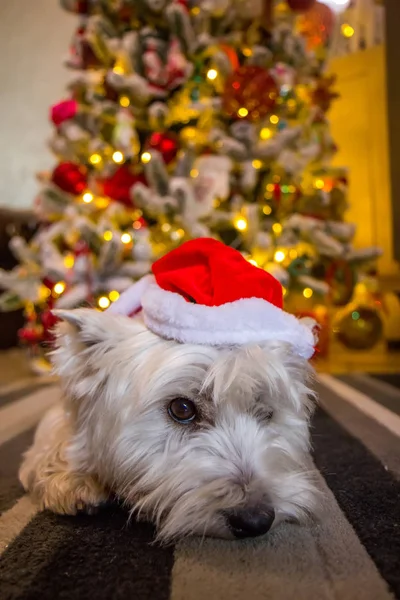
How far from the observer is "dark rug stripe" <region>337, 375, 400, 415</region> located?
1.43 m

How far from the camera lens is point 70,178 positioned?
2.11m

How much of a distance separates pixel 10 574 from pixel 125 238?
58.1 inches

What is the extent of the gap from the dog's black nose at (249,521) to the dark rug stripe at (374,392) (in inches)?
30.9

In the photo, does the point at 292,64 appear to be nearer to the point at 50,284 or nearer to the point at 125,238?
the point at 125,238

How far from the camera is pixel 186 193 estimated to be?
1.94m

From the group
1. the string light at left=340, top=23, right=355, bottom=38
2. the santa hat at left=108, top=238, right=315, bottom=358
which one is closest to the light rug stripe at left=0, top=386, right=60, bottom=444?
the santa hat at left=108, top=238, right=315, bottom=358

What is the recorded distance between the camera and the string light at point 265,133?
2.17 meters

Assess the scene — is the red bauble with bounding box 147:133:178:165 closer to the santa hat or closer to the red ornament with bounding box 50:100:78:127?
the red ornament with bounding box 50:100:78:127

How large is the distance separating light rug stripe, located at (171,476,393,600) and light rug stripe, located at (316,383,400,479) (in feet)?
1.00

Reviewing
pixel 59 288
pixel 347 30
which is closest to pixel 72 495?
pixel 59 288

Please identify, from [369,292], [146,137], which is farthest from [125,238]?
[369,292]

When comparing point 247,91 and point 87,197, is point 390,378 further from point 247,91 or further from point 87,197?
point 87,197

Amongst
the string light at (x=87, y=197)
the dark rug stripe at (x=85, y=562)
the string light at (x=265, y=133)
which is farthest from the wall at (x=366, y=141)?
the dark rug stripe at (x=85, y=562)

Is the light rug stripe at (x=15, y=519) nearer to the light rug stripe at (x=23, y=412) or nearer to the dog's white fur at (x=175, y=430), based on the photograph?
the dog's white fur at (x=175, y=430)
